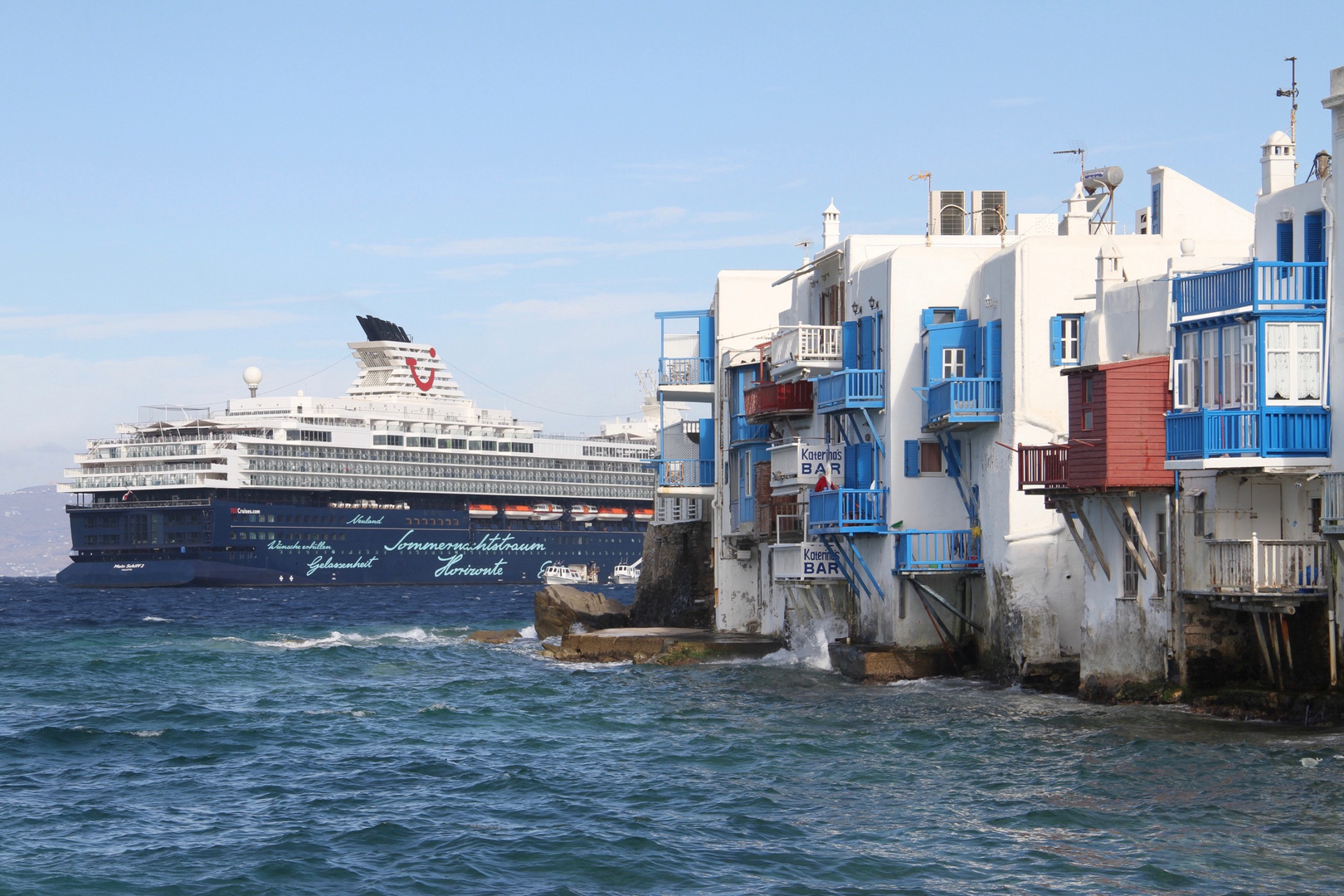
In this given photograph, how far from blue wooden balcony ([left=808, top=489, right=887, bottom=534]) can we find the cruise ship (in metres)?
95.2

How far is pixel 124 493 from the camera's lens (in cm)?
13075

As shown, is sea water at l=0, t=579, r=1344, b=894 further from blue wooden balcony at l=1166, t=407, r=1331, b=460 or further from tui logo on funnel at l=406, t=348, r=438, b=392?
tui logo on funnel at l=406, t=348, r=438, b=392

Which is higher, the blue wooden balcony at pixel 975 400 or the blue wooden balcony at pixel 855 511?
the blue wooden balcony at pixel 975 400

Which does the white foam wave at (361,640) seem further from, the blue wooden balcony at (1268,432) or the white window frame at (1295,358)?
the white window frame at (1295,358)

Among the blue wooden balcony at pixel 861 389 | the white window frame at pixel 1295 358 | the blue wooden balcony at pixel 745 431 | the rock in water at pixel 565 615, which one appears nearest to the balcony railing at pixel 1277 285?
the white window frame at pixel 1295 358

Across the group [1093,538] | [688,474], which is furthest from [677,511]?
[1093,538]

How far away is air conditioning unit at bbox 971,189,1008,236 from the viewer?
129 ft

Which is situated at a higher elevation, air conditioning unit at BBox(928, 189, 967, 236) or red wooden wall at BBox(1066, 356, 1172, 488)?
air conditioning unit at BBox(928, 189, 967, 236)

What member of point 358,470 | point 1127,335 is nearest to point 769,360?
point 1127,335

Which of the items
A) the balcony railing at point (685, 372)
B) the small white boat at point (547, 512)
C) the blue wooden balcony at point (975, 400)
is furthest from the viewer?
the small white boat at point (547, 512)

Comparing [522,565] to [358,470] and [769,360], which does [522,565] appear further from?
[769,360]

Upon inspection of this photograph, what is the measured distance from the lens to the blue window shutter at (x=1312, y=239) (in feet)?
77.2

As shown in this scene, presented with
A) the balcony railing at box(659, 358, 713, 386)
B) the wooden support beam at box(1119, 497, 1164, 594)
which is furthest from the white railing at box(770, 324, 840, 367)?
the wooden support beam at box(1119, 497, 1164, 594)

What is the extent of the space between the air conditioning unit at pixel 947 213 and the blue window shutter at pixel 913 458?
7.40 m
